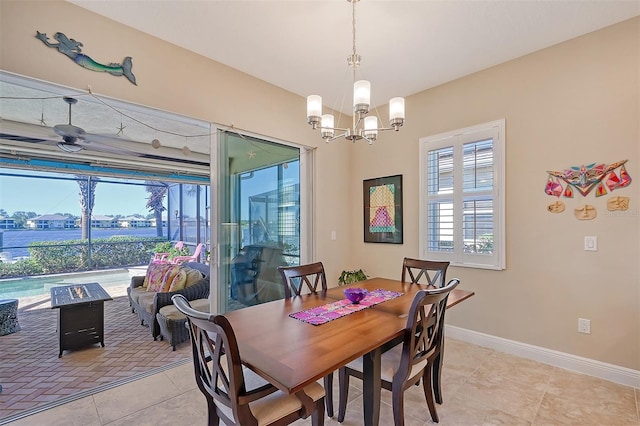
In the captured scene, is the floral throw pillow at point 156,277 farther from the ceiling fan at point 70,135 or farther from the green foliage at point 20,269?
the green foliage at point 20,269

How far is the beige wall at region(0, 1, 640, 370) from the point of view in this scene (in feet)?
7.05

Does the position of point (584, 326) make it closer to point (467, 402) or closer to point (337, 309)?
point (467, 402)

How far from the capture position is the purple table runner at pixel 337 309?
1702mm

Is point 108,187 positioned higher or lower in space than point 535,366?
higher

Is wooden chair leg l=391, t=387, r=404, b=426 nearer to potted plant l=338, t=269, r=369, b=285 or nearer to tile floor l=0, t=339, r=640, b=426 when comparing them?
tile floor l=0, t=339, r=640, b=426

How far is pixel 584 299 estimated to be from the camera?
2.46m

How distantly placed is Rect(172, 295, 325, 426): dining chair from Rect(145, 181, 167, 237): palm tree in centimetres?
786

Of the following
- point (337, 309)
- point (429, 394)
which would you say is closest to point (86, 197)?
point (337, 309)

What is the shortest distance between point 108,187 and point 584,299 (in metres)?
9.04

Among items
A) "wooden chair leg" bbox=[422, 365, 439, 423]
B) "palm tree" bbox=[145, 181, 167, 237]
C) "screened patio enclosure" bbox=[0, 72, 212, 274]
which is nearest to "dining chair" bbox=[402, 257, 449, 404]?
"wooden chair leg" bbox=[422, 365, 439, 423]

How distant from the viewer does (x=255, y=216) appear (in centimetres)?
325

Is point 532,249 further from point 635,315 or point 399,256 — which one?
point 399,256

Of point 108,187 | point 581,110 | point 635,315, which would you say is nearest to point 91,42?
point 581,110

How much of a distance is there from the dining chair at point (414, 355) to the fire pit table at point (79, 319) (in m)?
2.89
